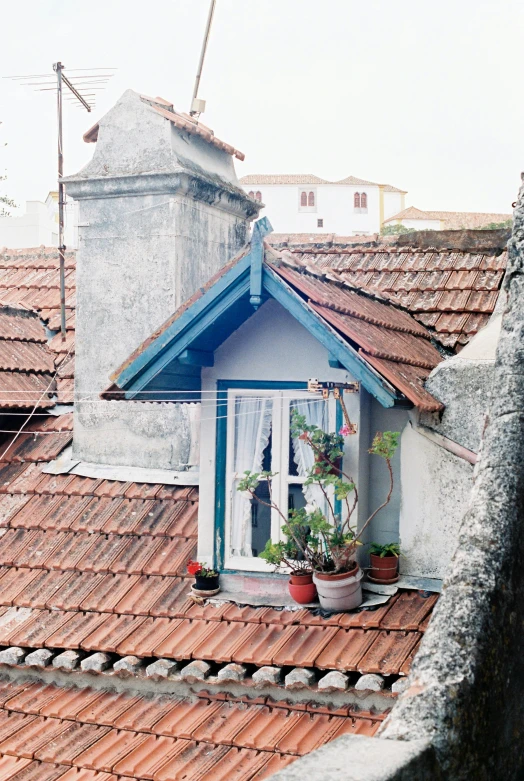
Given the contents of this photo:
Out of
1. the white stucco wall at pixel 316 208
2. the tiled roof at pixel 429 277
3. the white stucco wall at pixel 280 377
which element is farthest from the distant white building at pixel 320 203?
the white stucco wall at pixel 280 377

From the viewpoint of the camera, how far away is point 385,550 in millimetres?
5828

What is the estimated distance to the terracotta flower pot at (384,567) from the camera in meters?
5.79

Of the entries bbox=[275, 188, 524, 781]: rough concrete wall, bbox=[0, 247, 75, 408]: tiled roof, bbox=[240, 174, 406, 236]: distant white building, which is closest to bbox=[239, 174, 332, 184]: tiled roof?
bbox=[240, 174, 406, 236]: distant white building

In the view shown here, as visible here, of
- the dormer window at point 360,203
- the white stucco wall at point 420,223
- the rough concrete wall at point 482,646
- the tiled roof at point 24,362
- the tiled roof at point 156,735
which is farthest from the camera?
the dormer window at point 360,203

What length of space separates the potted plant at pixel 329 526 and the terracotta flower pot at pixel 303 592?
4.0 inches

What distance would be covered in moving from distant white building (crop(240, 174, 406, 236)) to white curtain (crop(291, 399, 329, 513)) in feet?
204

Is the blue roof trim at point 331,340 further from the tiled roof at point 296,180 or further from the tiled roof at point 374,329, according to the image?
the tiled roof at point 296,180

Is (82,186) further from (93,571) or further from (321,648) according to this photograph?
(321,648)

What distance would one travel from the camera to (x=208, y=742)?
17.5ft

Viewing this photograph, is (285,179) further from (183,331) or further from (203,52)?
(183,331)

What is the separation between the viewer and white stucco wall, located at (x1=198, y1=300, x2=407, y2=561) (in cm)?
599

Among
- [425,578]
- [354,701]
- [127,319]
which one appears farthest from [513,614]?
[127,319]

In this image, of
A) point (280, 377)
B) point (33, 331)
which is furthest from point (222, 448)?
point (33, 331)

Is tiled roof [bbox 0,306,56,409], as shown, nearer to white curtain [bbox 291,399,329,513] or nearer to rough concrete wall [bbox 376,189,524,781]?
white curtain [bbox 291,399,329,513]
